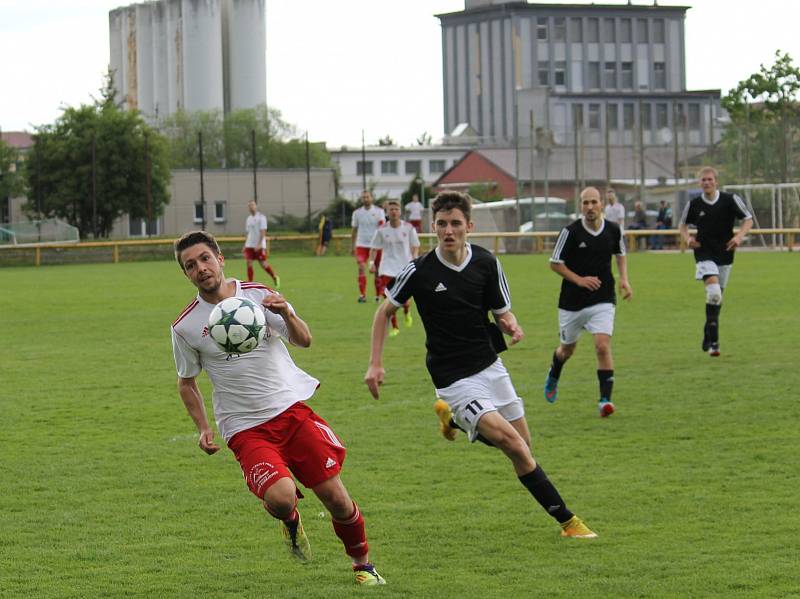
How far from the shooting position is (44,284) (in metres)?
33.7

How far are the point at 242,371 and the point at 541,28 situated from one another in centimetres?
9264

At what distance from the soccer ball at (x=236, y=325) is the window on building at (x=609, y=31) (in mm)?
94739

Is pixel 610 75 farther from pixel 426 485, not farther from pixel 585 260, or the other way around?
pixel 426 485

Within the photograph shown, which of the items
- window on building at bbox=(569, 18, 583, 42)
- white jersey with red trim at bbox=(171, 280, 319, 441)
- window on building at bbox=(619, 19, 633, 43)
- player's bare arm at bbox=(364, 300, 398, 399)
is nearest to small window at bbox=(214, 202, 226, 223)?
window on building at bbox=(569, 18, 583, 42)

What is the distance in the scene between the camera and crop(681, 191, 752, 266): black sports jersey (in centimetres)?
1552

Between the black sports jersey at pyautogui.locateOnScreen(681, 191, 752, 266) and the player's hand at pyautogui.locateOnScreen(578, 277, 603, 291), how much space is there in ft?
15.1

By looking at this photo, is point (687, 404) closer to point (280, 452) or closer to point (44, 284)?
point (280, 452)

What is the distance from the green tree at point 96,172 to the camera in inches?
2224

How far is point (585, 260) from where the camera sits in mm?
11516

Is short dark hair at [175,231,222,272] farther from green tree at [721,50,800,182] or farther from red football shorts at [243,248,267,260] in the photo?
green tree at [721,50,800,182]

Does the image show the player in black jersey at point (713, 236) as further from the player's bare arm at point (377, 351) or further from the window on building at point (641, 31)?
the window on building at point (641, 31)

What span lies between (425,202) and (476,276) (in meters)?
70.3

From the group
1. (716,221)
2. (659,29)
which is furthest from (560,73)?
(716,221)

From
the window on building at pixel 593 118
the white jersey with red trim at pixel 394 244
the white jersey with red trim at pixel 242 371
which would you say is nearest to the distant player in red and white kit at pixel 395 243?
the white jersey with red trim at pixel 394 244
